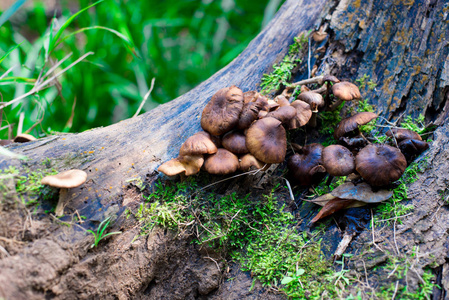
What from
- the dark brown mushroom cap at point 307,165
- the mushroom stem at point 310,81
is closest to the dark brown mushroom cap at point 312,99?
the mushroom stem at point 310,81

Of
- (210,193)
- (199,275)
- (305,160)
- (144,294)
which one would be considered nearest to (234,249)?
(199,275)

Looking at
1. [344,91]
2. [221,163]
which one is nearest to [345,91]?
[344,91]

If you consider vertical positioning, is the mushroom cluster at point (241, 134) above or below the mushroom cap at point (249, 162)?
above

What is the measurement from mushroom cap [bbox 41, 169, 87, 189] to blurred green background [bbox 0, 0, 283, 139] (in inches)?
94.6

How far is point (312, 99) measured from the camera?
270 centimetres

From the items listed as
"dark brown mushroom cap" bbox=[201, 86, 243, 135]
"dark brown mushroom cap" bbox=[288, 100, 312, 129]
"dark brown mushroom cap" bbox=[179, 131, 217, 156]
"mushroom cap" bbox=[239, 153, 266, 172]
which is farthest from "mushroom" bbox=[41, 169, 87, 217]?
"dark brown mushroom cap" bbox=[288, 100, 312, 129]

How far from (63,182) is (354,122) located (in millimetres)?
2380

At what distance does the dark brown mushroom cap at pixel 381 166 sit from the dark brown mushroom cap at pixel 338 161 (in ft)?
0.21

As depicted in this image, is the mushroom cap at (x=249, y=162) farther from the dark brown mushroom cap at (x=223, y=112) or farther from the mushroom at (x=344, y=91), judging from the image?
the mushroom at (x=344, y=91)

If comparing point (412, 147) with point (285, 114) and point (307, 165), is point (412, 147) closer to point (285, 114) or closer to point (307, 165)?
point (307, 165)

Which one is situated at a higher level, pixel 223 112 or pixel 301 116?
pixel 223 112

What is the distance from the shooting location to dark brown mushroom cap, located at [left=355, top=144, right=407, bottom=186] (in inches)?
90.1

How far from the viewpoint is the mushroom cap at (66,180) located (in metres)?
1.97

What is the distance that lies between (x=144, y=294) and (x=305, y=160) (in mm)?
1796
